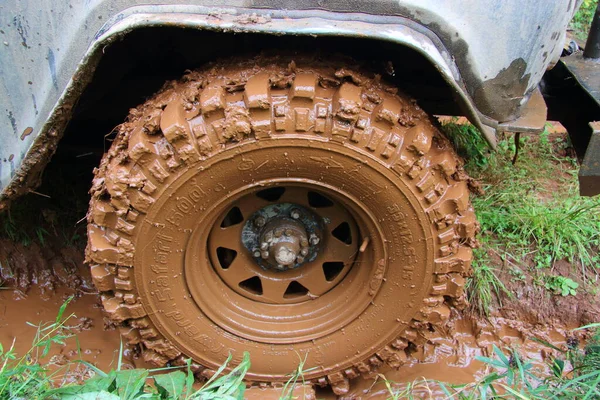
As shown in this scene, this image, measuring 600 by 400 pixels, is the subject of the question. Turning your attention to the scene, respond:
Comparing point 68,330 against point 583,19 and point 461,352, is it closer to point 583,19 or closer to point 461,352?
point 461,352

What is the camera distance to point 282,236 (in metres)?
1.95

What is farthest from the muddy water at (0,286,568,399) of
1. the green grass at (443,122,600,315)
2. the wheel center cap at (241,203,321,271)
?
the wheel center cap at (241,203,321,271)

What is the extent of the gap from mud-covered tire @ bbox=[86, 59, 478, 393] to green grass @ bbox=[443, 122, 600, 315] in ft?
2.45

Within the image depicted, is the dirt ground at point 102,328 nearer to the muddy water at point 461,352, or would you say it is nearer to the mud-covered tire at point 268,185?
the muddy water at point 461,352

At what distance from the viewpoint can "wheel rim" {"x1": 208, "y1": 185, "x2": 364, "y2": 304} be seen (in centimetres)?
195

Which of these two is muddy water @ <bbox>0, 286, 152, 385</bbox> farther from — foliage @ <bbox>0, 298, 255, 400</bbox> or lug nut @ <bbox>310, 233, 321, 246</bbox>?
lug nut @ <bbox>310, 233, 321, 246</bbox>

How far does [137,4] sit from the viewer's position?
1.43m

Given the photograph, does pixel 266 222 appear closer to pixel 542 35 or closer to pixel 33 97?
pixel 33 97

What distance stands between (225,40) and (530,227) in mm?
1784

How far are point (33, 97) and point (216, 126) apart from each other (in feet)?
1.85

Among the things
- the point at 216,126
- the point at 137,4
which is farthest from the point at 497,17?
the point at 137,4

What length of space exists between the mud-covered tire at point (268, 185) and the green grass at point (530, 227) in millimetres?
745

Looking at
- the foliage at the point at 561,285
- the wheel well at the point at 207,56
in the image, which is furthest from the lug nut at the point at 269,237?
the foliage at the point at 561,285

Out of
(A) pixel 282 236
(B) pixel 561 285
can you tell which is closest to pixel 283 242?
(A) pixel 282 236
